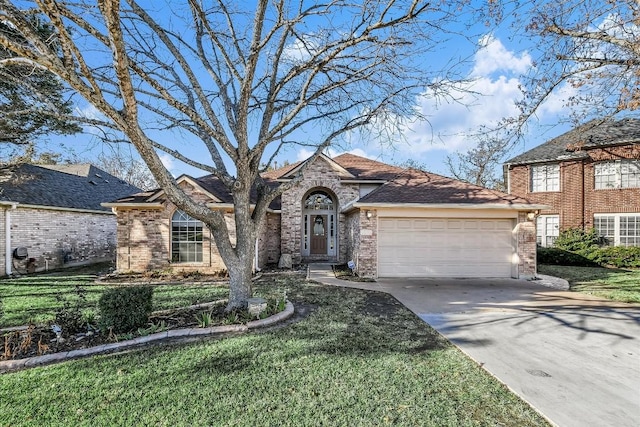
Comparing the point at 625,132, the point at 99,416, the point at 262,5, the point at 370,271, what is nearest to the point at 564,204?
the point at 625,132

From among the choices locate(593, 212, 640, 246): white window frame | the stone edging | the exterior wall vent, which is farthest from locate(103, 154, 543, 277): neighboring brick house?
locate(593, 212, 640, 246): white window frame

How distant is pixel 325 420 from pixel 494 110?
32.9ft

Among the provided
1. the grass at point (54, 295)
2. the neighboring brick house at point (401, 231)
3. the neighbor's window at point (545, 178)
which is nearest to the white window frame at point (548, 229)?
the neighbor's window at point (545, 178)

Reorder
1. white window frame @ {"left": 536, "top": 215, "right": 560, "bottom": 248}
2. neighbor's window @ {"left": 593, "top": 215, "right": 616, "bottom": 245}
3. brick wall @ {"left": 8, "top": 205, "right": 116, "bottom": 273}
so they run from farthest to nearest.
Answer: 1. white window frame @ {"left": 536, "top": 215, "right": 560, "bottom": 248}
2. neighbor's window @ {"left": 593, "top": 215, "right": 616, "bottom": 245}
3. brick wall @ {"left": 8, "top": 205, "right": 116, "bottom": 273}

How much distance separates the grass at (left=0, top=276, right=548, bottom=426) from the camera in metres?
3.12

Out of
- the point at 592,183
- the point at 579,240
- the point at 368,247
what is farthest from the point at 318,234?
Result: the point at 592,183

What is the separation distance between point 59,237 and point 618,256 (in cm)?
2622

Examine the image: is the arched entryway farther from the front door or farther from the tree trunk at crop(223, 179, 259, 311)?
the tree trunk at crop(223, 179, 259, 311)

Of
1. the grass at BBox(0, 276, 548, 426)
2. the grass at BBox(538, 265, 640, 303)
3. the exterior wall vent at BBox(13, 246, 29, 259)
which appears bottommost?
the grass at BBox(538, 265, 640, 303)

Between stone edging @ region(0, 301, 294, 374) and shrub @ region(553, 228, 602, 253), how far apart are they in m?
16.5

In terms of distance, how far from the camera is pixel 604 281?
37.0 ft

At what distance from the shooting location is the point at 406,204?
428 inches

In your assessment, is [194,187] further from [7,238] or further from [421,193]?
[421,193]

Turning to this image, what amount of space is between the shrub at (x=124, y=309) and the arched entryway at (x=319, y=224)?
11.2 m
